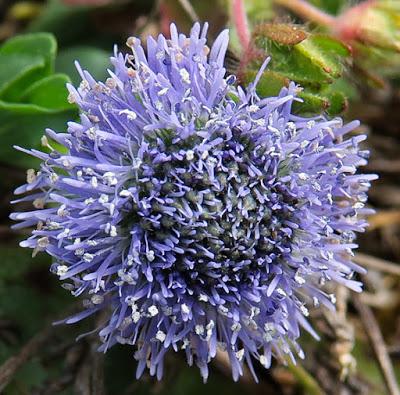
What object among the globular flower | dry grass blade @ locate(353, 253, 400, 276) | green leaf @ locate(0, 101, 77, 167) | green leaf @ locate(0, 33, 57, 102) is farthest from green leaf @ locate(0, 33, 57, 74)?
dry grass blade @ locate(353, 253, 400, 276)

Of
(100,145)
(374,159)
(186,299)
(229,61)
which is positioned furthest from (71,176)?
(374,159)

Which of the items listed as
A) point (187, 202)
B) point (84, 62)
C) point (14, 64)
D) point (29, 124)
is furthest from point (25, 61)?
point (187, 202)

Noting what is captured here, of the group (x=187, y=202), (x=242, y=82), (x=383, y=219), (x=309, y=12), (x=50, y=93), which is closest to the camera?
(x=187, y=202)

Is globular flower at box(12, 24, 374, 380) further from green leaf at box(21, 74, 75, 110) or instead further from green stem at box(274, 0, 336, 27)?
green stem at box(274, 0, 336, 27)

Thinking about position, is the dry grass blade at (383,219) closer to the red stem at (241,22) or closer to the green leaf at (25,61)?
the red stem at (241,22)

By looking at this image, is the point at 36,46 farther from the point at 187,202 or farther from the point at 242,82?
the point at 187,202

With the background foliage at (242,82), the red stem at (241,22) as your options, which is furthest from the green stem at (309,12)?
the red stem at (241,22)
